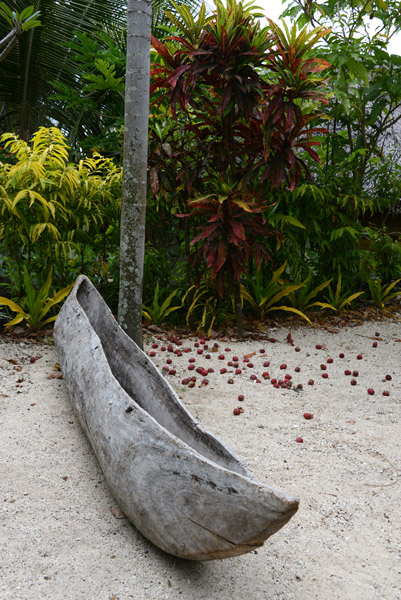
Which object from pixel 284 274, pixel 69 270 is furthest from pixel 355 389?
pixel 69 270

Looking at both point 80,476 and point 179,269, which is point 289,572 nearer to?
point 80,476

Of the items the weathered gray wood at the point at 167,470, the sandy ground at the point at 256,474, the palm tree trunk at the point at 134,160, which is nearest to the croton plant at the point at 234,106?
the palm tree trunk at the point at 134,160

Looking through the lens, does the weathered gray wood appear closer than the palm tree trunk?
Yes

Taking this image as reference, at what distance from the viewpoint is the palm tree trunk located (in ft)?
9.53

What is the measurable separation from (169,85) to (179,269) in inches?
63.8

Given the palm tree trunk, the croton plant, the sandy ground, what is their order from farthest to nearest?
the croton plant < the palm tree trunk < the sandy ground

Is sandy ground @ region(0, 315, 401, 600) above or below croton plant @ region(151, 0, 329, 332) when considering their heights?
below

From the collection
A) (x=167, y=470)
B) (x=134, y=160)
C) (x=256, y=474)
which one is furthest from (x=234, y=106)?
(x=167, y=470)

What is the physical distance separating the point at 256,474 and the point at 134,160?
1.89 m

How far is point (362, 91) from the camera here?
441 cm

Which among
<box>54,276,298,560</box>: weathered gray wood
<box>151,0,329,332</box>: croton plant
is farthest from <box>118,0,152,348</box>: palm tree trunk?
<box>54,276,298,560</box>: weathered gray wood

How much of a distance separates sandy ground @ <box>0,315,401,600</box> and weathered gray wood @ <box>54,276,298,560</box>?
0.48 ft

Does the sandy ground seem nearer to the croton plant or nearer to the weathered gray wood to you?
the weathered gray wood

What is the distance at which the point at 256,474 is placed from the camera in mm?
2227
